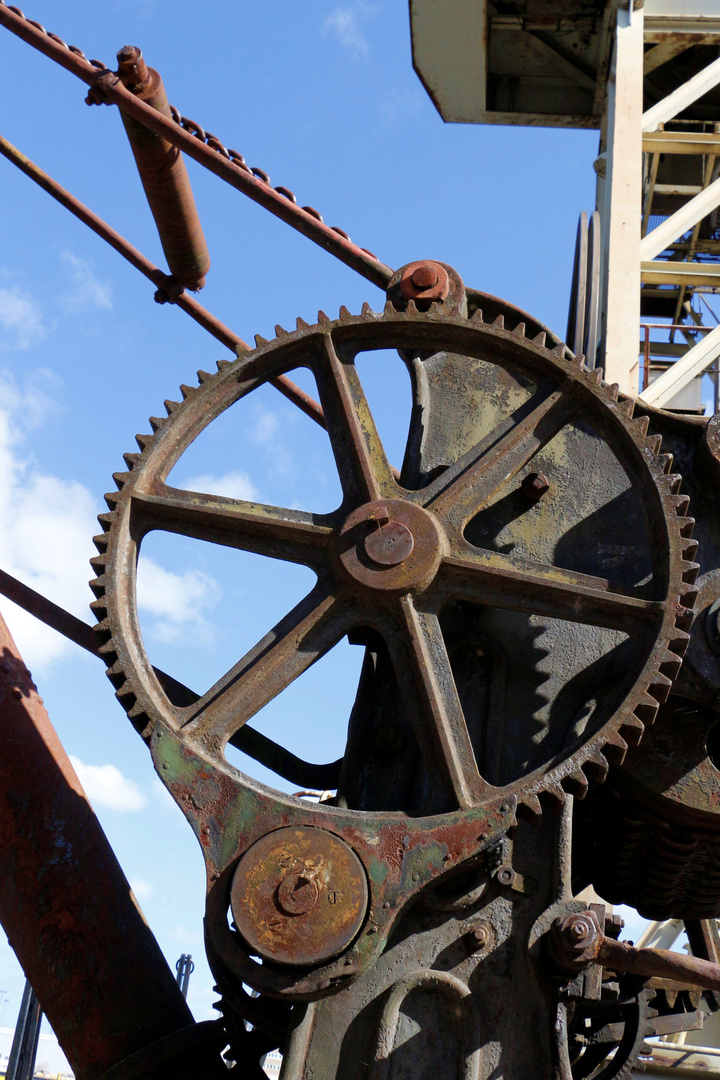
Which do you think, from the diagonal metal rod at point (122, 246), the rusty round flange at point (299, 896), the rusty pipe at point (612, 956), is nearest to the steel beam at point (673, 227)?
the diagonal metal rod at point (122, 246)

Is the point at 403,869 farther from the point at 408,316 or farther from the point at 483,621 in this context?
the point at 408,316

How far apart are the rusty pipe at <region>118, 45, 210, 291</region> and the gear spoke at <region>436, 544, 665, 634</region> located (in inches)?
82.3

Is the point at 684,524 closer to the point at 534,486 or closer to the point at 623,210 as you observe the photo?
the point at 534,486

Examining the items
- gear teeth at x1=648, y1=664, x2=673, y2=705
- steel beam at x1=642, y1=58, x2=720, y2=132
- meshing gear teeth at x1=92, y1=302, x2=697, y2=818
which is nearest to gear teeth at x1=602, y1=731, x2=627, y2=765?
meshing gear teeth at x1=92, y1=302, x2=697, y2=818

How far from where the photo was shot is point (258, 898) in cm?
278

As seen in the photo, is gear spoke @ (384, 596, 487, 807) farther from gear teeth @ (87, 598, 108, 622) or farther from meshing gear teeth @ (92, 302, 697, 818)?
gear teeth @ (87, 598, 108, 622)

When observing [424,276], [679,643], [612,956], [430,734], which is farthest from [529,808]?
[424,276]

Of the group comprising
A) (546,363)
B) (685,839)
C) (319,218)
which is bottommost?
(685,839)

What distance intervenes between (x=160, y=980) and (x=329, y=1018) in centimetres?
65

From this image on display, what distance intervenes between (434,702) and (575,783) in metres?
0.42

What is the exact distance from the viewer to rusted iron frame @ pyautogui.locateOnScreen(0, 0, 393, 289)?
3955mm

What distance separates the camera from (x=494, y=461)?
11.0 ft

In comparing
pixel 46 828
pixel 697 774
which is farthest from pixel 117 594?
pixel 697 774

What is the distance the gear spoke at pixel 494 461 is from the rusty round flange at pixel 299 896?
1024mm
